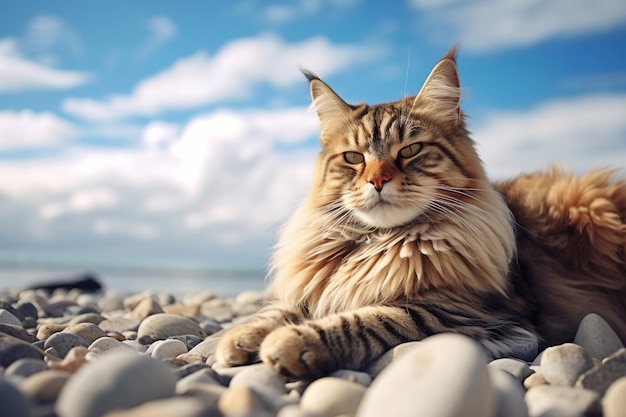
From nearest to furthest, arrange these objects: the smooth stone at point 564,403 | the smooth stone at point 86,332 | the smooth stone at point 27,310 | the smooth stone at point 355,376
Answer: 1. the smooth stone at point 564,403
2. the smooth stone at point 355,376
3. the smooth stone at point 86,332
4. the smooth stone at point 27,310

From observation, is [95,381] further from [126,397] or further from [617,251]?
[617,251]

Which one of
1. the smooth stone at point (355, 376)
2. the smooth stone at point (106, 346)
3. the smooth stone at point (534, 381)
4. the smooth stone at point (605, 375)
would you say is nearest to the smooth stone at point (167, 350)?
the smooth stone at point (106, 346)

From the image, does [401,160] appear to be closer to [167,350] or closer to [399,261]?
[399,261]

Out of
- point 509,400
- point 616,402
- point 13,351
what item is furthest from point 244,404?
point 13,351

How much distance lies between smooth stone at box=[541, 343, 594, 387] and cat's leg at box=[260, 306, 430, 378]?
502 millimetres

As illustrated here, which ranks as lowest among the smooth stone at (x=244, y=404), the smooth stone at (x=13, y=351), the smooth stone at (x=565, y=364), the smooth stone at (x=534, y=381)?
the smooth stone at (x=534, y=381)

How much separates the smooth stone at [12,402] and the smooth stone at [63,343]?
1172 mm

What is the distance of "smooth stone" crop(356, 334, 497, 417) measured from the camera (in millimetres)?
1351

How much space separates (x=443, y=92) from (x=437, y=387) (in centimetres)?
199

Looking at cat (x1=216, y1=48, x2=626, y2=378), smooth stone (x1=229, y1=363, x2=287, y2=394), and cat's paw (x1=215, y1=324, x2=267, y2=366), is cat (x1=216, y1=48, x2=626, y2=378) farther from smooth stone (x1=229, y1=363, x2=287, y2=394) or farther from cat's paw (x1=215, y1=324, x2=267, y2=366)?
smooth stone (x1=229, y1=363, x2=287, y2=394)

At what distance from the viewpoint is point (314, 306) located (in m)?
2.92

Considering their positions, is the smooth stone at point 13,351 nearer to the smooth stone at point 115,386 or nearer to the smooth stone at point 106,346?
the smooth stone at point 106,346

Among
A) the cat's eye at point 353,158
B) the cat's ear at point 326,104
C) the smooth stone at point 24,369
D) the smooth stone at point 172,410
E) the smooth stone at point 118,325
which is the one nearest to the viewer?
the smooth stone at point 172,410

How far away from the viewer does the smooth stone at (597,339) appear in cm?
264
